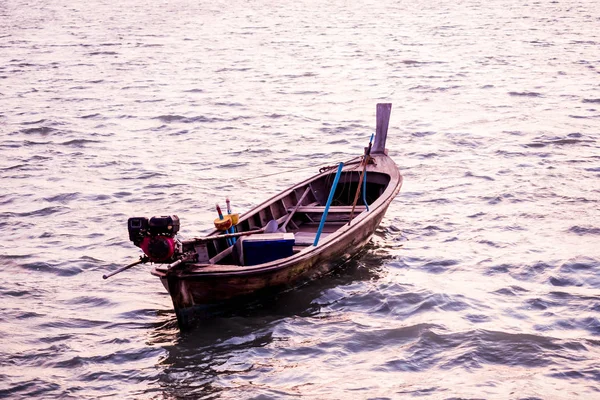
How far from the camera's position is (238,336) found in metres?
10.1

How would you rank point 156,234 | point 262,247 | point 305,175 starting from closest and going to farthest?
point 156,234
point 262,247
point 305,175

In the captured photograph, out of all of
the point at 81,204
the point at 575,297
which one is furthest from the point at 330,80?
the point at 575,297

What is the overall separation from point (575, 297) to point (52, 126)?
49.7 feet

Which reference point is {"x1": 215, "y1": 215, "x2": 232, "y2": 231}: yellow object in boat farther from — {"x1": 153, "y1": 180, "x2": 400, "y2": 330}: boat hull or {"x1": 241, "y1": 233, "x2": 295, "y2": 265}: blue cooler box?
{"x1": 153, "y1": 180, "x2": 400, "y2": 330}: boat hull

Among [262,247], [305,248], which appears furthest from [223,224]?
[305,248]

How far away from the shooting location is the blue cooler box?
1047 cm

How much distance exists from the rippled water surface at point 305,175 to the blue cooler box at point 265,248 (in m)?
0.65

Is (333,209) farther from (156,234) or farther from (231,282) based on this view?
(156,234)

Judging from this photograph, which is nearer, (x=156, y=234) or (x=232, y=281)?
(x=156, y=234)

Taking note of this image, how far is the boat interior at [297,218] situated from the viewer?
10.5 metres

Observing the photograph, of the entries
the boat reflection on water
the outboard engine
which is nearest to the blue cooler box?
the boat reflection on water

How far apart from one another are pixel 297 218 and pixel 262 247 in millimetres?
2860

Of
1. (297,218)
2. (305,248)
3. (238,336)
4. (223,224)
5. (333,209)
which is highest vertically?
(223,224)

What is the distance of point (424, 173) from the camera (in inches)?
694
